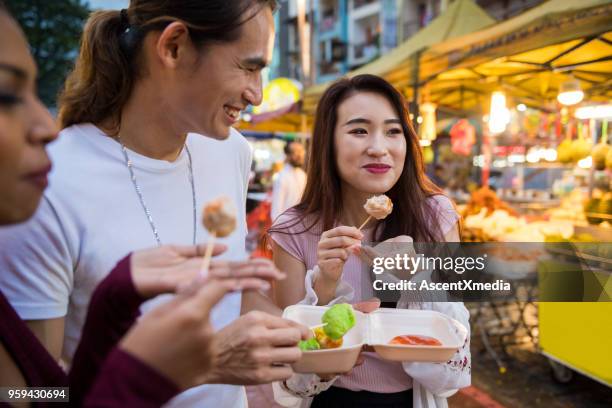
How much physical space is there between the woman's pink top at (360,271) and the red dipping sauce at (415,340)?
24 centimetres

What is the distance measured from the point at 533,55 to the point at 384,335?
4.72 meters

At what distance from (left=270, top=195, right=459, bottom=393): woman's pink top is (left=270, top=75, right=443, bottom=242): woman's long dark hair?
0.09ft

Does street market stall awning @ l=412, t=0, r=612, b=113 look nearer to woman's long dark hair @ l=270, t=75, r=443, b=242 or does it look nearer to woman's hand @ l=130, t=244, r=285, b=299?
woman's long dark hair @ l=270, t=75, r=443, b=242

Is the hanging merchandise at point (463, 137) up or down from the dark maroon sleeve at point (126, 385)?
up

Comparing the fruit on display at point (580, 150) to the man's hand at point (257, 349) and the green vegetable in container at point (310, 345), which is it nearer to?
the green vegetable in container at point (310, 345)

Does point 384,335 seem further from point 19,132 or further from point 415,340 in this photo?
point 19,132

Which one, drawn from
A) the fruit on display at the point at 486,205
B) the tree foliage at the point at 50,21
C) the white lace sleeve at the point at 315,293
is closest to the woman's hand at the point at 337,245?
the white lace sleeve at the point at 315,293

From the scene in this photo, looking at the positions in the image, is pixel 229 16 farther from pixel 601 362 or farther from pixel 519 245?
pixel 519 245

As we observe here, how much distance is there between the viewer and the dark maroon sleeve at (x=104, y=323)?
2.72ft

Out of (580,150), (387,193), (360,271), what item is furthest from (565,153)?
(360,271)

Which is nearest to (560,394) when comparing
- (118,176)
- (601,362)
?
(601,362)

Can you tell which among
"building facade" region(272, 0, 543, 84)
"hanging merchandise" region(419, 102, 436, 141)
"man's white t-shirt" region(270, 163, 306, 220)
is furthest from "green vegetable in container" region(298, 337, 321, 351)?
"building facade" region(272, 0, 543, 84)

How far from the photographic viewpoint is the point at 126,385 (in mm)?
621

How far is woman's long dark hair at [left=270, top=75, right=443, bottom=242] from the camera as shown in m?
2.05
